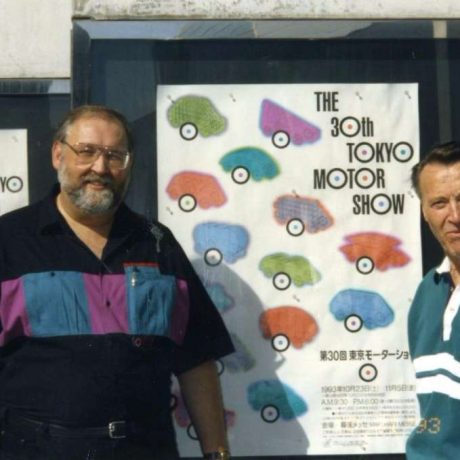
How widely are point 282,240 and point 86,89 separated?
861 mm

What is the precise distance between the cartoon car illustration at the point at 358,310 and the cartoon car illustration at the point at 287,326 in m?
0.10

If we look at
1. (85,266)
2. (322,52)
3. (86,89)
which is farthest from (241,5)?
(85,266)

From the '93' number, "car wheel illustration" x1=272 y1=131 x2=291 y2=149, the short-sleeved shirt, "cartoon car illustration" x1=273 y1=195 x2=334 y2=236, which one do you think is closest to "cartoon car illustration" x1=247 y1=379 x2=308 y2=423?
the short-sleeved shirt

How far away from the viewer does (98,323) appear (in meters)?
4.23

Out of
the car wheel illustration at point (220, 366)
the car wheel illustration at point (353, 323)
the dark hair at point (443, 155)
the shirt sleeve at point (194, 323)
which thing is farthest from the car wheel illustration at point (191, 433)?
the dark hair at point (443, 155)

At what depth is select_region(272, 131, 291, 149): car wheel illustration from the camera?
476 cm

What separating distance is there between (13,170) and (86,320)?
33.7 inches

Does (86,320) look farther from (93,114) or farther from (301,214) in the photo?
(301,214)

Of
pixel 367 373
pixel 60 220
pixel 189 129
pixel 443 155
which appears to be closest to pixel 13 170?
pixel 60 220

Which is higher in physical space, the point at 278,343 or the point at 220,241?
the point at 220,241

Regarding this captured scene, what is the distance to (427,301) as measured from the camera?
14.0ft

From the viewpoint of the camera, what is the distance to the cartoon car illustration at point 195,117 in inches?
187

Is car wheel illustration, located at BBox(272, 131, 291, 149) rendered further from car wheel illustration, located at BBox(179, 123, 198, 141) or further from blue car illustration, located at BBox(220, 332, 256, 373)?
blue car illustration, located at BBox(220, 332, 256, 373)

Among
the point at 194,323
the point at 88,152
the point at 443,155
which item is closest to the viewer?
the point at 443,155
